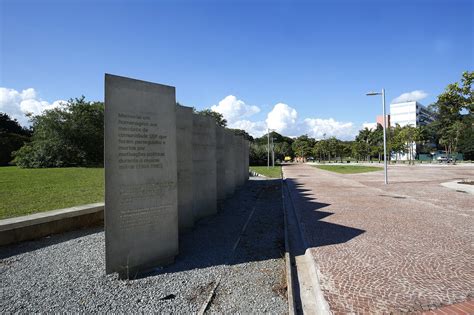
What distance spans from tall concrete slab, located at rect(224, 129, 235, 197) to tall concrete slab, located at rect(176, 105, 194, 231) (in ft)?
19.7

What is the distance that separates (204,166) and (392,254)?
652cm

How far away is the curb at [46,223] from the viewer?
6199mm

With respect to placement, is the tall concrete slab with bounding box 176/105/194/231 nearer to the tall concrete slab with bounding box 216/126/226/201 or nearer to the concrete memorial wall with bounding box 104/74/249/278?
the concrete memorial wall with bounding box 104/74/249/278

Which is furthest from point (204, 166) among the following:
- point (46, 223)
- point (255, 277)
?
point (255, 277)

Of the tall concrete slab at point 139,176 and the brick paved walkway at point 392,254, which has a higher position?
the tall concrete slab at point 139,176

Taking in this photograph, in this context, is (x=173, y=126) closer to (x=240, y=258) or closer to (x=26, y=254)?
(x=240, y=258)

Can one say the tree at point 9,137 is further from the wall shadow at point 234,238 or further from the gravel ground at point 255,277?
the gravel ground at point 255,277

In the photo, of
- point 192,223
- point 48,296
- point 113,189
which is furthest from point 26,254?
point 192,223

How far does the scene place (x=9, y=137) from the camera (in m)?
51.3

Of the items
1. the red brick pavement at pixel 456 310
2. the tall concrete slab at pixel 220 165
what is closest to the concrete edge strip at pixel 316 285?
the red brick pavement at pixel 456 310

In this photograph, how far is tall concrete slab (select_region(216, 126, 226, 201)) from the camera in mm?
12727

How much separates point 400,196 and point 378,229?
734 centimetres

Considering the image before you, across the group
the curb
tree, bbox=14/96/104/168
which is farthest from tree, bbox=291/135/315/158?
the curb

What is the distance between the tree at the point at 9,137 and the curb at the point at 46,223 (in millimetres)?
48837
